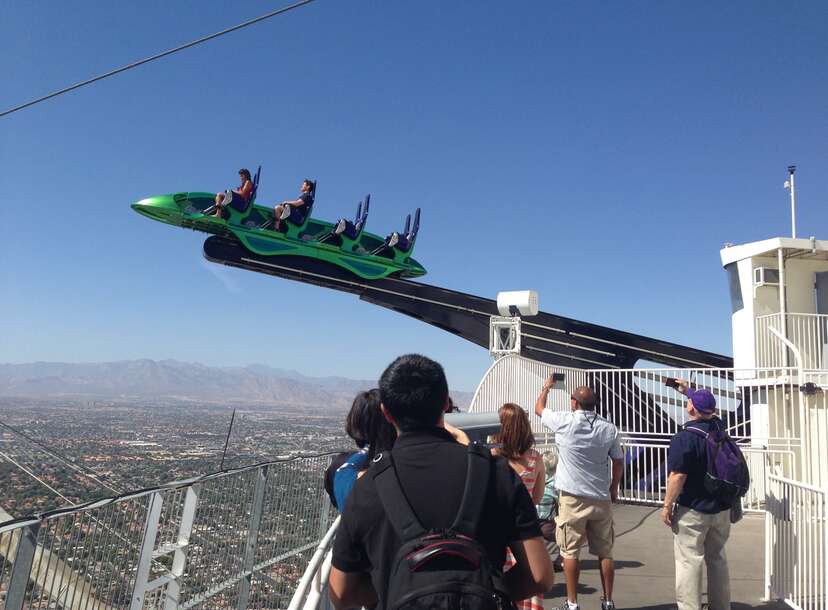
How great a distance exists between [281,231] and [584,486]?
44.8 ft

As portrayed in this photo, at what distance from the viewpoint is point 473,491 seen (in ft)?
6.29

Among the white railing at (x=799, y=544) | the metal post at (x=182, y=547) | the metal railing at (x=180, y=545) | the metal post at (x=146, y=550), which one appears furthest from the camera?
the white railing at (x=799, y=544)

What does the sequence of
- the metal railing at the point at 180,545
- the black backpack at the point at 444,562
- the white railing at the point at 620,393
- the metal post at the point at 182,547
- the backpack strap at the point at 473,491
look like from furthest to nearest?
the white railing at the point at 620,393 → the metal post at the point at 182,547 → the metal railing at the point at 180,545 → the backpack strap at the point at 473,491 → the black backpack at the point at 444,562

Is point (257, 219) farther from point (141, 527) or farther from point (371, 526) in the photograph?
point (371, 526)

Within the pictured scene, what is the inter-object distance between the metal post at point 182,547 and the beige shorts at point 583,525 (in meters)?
2.87

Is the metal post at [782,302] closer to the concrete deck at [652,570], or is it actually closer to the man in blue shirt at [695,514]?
the concrete deck at [652,570]

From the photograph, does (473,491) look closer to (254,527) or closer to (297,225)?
(254,527)

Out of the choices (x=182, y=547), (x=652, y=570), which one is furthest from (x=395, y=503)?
(x=652, y=570)

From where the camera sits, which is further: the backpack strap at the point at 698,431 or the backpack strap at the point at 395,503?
the backpack strap at the point at 698,431

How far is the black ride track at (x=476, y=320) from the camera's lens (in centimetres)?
1603

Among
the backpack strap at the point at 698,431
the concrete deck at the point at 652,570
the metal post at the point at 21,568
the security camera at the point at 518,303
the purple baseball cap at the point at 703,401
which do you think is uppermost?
the security camera at the point at 518,303

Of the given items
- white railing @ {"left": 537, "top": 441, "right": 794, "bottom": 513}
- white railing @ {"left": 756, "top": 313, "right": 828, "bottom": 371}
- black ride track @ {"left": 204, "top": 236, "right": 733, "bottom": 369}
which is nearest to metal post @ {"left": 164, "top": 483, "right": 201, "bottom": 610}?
white railing @ {"left": 537, "top": 441, "right": 794, "bottom": 513}

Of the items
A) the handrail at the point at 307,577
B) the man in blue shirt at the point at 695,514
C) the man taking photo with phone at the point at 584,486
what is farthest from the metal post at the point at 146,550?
the man in blue shirt at the point at 695,514

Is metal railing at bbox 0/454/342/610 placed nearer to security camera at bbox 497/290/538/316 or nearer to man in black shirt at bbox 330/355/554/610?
man in black shirt at bbox 330/355/554/610
